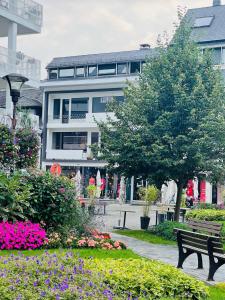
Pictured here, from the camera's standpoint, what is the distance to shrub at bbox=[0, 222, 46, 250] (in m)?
12.9

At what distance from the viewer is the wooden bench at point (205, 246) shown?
1080 centimetres

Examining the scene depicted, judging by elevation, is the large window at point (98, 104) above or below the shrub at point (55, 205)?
above

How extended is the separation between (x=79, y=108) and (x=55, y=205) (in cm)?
3485

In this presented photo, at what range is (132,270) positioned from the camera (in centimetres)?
818

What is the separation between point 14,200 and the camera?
13906 millimetres

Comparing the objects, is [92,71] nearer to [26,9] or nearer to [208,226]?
[26,9]

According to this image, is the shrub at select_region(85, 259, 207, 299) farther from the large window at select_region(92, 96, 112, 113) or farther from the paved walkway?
the large window at select_region(92, 96, 112, 113)

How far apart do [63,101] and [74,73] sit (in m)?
2.77

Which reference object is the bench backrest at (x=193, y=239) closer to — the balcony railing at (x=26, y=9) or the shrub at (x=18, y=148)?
the shrub at (x=18, y=148)

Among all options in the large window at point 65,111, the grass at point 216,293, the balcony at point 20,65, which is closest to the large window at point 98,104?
the large window at point 65,111

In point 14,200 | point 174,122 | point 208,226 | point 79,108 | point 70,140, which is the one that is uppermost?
point 79,108

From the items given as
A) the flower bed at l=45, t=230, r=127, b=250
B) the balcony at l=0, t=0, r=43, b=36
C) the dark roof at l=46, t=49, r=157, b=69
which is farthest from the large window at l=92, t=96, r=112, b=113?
the flower bed at l=45, t=230, r=127, b=250

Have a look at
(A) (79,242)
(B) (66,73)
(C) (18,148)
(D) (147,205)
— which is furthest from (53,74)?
(A) (79,242)

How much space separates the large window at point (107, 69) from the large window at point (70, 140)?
17.8 feet
